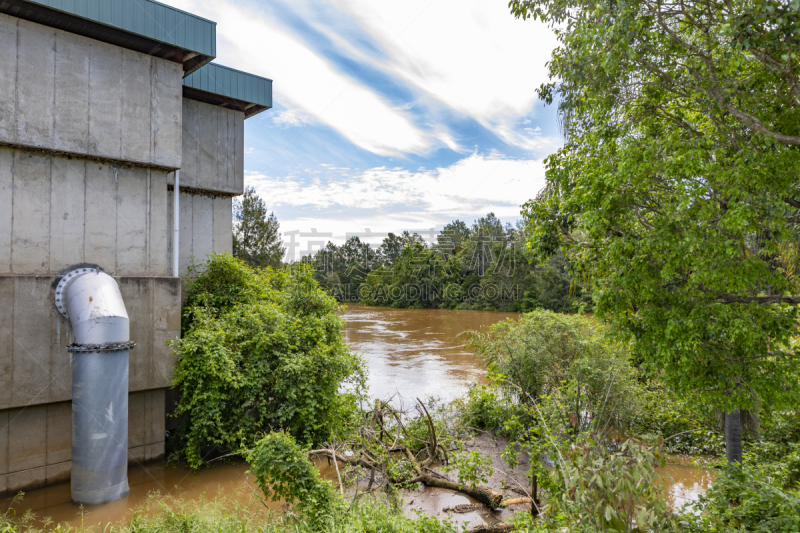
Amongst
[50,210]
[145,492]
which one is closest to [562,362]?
[145,492]

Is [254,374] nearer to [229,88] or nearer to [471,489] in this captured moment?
[471,489]

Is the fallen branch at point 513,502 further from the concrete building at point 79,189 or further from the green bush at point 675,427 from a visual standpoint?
the concrete building at point 79,189

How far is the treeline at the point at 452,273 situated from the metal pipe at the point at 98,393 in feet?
79.5

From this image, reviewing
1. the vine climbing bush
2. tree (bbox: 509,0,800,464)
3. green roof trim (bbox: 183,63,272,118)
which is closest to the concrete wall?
the vine climbing bush

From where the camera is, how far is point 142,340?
7844 millimetres

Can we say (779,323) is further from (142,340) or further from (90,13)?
(90,13)

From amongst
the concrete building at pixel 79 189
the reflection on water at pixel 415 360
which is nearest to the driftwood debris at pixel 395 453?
the concrete building at pixel 79 189

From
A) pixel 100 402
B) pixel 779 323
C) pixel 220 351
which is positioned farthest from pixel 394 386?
pixel 779 323

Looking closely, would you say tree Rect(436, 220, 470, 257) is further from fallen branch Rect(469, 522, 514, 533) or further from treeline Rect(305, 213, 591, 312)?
fallen branch Rect(469, 522, 514, 533)

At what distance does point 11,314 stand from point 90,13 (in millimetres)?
4696

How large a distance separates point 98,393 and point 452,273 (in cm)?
4334

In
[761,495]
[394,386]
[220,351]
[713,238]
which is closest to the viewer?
[761,495]

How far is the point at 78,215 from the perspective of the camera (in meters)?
7.43

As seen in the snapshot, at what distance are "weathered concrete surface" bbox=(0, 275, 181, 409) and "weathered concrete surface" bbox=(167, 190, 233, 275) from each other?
2.25 m
